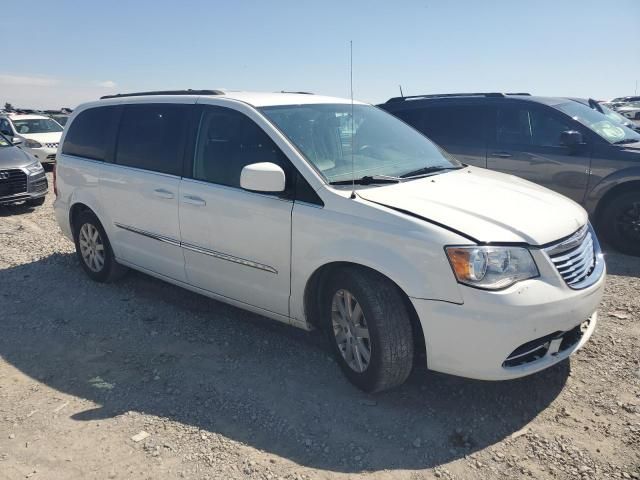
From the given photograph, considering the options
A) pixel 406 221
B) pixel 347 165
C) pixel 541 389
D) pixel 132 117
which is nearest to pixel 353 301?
pixel 406 221

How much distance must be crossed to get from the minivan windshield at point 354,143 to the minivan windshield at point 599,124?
9.96 feet

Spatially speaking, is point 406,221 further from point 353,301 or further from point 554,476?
point 554,476

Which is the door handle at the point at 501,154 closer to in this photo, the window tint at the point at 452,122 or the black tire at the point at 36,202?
the window tint at the point at 452,122

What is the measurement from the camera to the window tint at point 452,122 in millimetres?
7039

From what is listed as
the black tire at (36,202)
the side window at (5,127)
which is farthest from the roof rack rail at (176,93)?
the side window at (5,127)

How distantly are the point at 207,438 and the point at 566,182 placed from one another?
5.23m

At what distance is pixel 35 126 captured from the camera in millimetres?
14812

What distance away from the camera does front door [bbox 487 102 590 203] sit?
20.6 feet

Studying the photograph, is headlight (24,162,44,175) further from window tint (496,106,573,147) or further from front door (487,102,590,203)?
window tint (496,106,573,147)

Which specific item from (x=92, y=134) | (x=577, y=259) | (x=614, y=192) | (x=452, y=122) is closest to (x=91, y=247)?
(x=92, y=134)

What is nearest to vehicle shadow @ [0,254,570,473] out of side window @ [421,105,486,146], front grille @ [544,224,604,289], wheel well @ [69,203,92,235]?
front grille @ [544,224,604,289]

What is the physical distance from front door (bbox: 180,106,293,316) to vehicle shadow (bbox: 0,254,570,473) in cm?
45

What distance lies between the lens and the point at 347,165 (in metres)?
3.60

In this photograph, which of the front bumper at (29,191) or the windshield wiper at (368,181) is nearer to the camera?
the windshield wiper at (368,181)
